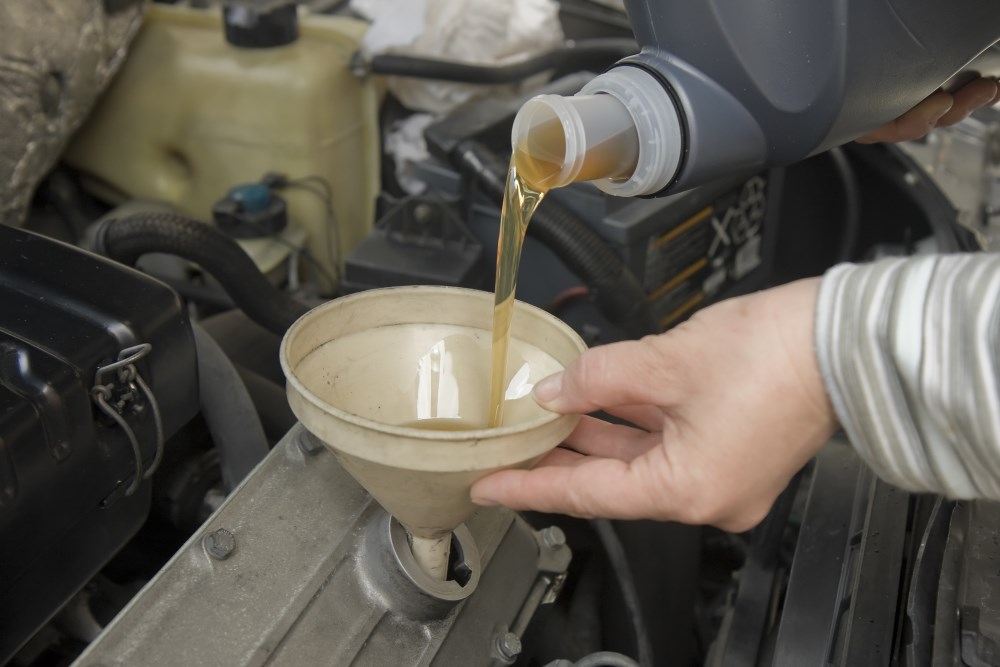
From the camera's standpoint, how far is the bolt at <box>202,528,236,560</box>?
0.64 meters

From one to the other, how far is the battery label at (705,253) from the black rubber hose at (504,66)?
0.27 meters

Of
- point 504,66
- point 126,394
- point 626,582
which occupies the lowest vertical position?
point 626,582

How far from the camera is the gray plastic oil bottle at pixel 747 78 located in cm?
67

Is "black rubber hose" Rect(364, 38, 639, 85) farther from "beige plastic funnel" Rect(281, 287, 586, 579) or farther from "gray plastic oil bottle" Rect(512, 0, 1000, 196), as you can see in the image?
"beige plastic funnel" Rect(281, 287, 586, 579)

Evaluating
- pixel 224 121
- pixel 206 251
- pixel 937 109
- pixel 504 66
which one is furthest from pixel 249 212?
pixel 937 109

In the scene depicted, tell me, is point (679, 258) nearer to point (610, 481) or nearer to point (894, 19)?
point (894, 19)

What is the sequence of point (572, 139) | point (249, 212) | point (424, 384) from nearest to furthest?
point (572, 139) → point (424, 384) → point (249, 212)

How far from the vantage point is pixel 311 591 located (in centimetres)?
64

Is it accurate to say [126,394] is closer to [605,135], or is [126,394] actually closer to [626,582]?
[605,135]

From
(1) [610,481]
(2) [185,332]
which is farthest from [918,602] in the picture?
(2) [185,332]

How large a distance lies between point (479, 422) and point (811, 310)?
0.28 metres

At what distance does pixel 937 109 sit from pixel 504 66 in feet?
2.24

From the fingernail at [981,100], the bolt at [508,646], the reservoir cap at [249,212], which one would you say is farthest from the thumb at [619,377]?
the reservoir cap at [249,212]

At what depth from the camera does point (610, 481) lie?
0.60 meters
